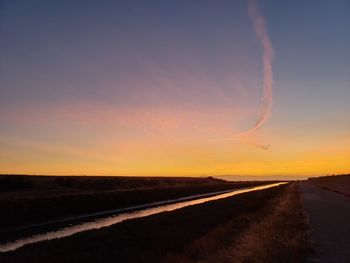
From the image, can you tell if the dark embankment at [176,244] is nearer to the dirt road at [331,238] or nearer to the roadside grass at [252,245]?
the roadside grass at [252,245]

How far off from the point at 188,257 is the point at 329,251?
5.56 m

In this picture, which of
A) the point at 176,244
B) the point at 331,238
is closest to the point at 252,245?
the point at 176,244

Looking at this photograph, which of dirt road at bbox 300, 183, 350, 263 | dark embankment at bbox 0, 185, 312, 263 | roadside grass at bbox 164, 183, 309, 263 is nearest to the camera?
roadside grass at bbox 164, 183, 309, 263

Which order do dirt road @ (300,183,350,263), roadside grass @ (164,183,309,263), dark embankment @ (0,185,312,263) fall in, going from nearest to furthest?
roadside grass @ (164,183,309,263) → dirt road @ (300,183,350,263) → dark embankment @ (0,185,312,263)

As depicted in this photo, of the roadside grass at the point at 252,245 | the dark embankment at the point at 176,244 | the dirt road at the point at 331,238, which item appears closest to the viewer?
the roadside grass at the point at 252,245

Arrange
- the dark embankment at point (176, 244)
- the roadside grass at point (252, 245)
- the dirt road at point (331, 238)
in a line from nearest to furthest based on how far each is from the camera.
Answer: the roadside grass at point (252, 245)
the dirt road at point (331, 238)
the dark embankment at point (176, 244)

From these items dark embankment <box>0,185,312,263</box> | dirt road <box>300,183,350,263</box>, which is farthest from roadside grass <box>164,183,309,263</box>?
dirt road <box>300,183,350,263</box>

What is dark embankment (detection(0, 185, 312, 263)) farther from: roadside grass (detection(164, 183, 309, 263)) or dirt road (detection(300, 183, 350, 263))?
dirt road (detection(300, 183, 350, 263))

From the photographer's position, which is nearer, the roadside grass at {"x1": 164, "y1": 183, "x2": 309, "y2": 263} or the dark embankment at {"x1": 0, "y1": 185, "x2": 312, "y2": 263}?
the roadside grass at {"x1": 164, "y1": 183, "x2": 309, "y2": 263}

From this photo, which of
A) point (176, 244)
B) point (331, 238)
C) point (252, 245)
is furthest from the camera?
point (331, 238)

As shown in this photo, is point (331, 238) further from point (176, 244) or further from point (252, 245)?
point (176, 244)

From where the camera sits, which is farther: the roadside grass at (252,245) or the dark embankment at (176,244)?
the dark embankment at (176,244)

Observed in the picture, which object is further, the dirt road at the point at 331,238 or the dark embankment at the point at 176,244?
the dark embankment at the point at 176,244

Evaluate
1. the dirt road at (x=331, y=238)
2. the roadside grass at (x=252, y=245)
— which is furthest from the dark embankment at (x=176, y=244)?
the dirt road at (x=331, y=238)
